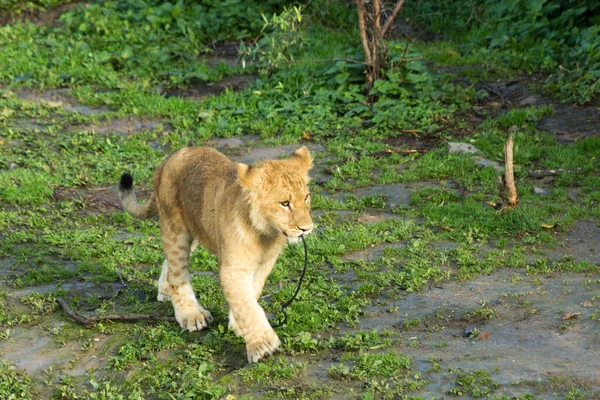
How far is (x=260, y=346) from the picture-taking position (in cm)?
565

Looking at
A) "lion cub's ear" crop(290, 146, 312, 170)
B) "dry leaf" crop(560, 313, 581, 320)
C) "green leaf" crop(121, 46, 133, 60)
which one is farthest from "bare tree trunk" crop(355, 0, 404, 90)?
"dry leaf" crop(560, 313, 581, 320)

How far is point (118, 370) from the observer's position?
583cm

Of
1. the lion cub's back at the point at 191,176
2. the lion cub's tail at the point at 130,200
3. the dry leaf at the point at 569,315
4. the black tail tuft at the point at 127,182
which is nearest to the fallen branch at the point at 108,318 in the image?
the lion cub's back at the point at 191,176

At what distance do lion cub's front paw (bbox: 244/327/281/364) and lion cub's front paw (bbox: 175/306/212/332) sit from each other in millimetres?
678

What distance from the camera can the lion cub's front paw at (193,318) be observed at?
20.5 ft

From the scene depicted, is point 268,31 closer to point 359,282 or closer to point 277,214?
point 359,282

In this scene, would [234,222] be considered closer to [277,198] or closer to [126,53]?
[277,198]

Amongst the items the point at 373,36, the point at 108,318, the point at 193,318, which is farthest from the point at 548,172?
the point at 108,318

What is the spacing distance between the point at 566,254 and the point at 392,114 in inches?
150

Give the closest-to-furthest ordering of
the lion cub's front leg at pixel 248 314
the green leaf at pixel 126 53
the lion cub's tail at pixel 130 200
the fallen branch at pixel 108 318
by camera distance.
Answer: the lion cub's front leg at pixel 248 314 < the fallen branch at pixel 108 318 < the lion cub's tail at pixel 130 200 < the green leaf at pixel 126 53

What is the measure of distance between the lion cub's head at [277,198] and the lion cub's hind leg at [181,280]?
1.01 meters

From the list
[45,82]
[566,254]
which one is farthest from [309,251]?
[45,82]

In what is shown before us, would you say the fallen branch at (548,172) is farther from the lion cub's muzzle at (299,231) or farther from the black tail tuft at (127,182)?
the lion cub's muzzle at (299,231)

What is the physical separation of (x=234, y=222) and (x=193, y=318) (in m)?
0.91
